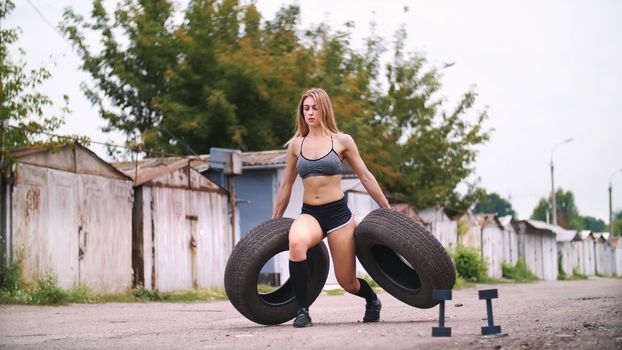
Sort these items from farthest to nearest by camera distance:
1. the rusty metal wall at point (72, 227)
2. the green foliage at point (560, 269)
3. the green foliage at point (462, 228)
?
the green foliage at point (560, 269) → the green foliage at point (462, 228) → the rusty metal wall at point (72, 227)

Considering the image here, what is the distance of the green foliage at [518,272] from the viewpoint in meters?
Result: 38.1

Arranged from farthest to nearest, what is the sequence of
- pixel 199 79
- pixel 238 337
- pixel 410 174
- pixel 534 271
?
→ pixel 534 271 < pixel 410 174 < pixel 199 79 < pixel 238 337

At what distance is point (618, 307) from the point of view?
33.8 ft

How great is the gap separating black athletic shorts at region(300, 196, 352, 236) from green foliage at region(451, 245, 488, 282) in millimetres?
21994

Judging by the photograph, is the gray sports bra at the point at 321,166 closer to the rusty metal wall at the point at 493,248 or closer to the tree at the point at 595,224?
the rusty metal wall at the point at 493,248

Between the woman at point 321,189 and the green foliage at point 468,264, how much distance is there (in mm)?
21868

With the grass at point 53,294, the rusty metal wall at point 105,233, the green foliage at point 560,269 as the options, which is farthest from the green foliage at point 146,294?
the green foliage at point 560,269

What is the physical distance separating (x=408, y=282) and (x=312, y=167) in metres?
1.37

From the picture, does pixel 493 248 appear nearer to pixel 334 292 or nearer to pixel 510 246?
pixel 510 246

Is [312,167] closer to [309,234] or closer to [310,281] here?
[309,234]

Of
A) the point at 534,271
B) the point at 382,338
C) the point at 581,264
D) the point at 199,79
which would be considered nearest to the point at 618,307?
the point at 382,338

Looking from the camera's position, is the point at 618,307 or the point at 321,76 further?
the point at 321,76

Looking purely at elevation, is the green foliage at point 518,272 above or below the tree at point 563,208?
below

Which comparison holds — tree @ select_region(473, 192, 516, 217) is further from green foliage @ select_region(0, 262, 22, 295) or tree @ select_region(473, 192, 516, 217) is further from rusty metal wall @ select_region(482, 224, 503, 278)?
green foliage @ select_region(0, 262, 22, 295)
